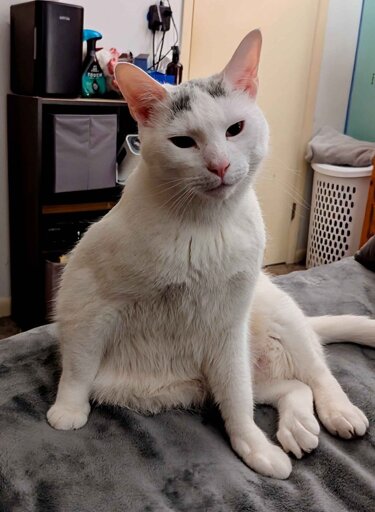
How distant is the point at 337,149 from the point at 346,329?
6.42 ft

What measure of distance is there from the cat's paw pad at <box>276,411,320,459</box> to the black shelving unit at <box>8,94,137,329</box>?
1.46 meters

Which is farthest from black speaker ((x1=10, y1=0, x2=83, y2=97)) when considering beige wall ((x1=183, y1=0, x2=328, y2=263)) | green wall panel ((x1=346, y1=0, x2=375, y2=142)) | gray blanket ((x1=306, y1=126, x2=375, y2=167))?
green wall panel ((x1=346, y1=0, x2=375, y2=142))

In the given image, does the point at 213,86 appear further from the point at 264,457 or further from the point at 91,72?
the point at 91,72

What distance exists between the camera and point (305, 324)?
4.12ft

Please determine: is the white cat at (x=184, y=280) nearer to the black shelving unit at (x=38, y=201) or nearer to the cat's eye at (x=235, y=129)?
the cat's eye at (x=235, y=129)

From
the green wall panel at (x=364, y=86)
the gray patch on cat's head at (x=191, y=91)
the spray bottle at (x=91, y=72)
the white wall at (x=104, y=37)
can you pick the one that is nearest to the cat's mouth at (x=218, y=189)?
the gray patch on cat's head at (x=191, y=91)

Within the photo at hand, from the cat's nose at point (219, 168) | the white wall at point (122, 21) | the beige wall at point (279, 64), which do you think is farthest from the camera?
the beige wall at point (279, 64)

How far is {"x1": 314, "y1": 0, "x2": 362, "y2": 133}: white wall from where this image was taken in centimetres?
320

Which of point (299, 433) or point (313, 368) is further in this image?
point (313, 368)

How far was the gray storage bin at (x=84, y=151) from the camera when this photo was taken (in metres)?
2.12

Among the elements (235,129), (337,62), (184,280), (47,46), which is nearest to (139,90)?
(235,129)

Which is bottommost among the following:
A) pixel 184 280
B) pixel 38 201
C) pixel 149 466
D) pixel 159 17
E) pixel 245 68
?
pixel 149 466

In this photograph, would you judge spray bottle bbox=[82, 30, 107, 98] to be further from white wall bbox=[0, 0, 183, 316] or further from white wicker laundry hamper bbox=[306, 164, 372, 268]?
white wicker laundry hamper bbox=[306, 164, 372, 268]

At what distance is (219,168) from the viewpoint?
0.88 metres
